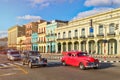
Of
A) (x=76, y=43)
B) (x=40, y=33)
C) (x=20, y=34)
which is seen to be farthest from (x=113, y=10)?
(x=20, y=34)

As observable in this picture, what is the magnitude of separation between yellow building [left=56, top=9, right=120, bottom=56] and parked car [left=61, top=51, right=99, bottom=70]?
66.5 feet

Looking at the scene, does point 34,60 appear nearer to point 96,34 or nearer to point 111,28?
point 111,28

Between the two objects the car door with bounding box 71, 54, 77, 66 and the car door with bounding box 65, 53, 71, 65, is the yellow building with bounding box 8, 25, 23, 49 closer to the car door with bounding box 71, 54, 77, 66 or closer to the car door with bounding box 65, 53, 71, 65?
the car door with bounding box 65, 53, 71, 65

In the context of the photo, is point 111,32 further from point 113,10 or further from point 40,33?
point 40,33

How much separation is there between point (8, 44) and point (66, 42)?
8129 cm

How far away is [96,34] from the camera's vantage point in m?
→ 58.8

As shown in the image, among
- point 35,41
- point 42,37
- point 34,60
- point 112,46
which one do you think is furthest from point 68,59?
point 35,41

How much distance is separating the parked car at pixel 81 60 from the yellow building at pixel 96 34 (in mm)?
20261

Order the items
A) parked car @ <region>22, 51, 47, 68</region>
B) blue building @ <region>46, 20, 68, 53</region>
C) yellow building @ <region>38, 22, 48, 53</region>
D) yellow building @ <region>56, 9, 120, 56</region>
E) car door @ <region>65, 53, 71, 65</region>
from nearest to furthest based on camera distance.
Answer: car door @ <region>65, 53, 71, 65</region>, parked car @ <region>22, 51, 47, 68</region>, yellow building @ <region>56, 9, 120, 56</region>, blue building @ <region>46, 20, 68, 53</region>, yellow building @ <region>38, 22, 48, 53</region>

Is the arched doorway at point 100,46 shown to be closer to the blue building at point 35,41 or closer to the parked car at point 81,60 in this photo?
the parked car at point 81,60

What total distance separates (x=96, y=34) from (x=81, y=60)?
3737cm

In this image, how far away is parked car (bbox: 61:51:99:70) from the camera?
2149 cm

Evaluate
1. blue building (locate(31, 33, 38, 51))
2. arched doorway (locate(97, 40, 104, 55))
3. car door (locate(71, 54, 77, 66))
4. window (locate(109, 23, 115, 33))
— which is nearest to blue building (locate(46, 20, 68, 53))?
blue building (locate(31, 33, 38, 51))

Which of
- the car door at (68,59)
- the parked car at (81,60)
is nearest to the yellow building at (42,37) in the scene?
the car door at (68,59)
